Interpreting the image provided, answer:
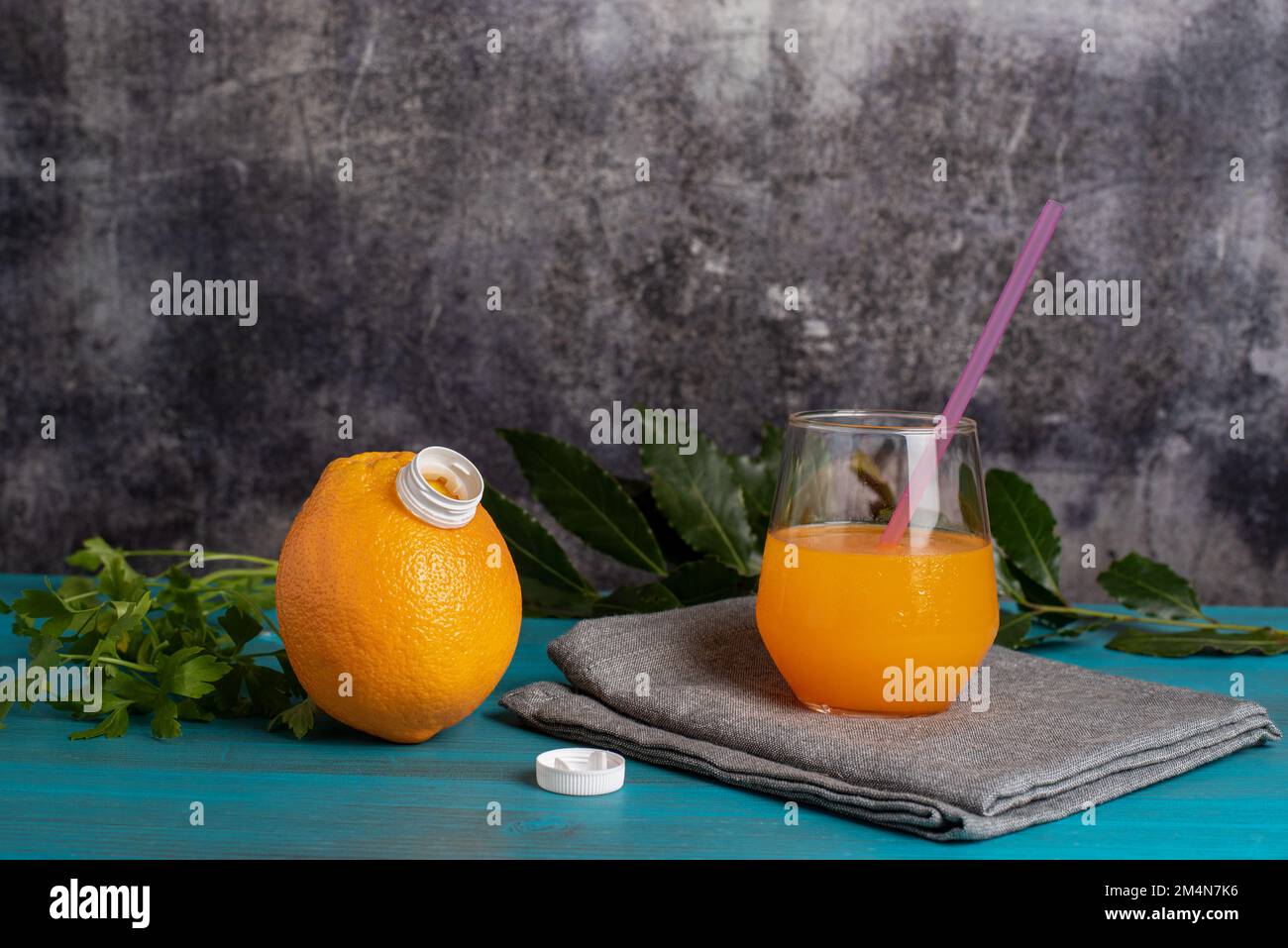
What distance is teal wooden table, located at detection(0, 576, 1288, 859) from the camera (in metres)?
0.86

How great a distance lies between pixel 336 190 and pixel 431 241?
0.63ft

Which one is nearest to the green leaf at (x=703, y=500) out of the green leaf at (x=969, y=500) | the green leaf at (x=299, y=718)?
the green leaf at (x=969, y=500)

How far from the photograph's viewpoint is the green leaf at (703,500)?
56.6 inches

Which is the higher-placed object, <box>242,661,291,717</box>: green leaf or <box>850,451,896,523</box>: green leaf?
<box>850,451,896,523</box>: green leaf

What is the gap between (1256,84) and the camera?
2377mm

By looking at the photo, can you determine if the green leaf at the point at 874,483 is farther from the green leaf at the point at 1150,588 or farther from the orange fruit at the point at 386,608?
the green leaf at the point at 1150,588

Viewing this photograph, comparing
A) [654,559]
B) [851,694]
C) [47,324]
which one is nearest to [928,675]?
[851,694]

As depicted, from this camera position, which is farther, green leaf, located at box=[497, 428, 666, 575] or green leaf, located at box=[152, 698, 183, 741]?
green leaf, located at box=[497, 428, 666, 575]

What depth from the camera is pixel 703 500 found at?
1.46m

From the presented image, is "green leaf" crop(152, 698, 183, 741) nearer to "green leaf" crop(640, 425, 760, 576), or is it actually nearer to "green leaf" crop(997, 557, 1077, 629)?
"green leaf" crop(640, 425, 760, 576)

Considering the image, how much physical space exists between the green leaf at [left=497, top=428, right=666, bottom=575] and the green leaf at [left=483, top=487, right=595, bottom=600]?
0.09 feet

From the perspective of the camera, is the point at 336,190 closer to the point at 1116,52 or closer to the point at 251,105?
the point at 251,105

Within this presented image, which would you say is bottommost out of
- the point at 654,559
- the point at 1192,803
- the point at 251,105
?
the point at 1192,803

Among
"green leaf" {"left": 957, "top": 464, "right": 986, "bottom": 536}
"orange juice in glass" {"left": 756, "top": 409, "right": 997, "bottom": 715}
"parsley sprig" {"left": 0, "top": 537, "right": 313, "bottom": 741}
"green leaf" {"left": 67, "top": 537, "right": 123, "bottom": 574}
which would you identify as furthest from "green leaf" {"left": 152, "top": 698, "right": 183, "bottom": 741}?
"green leaf" {"left": 957, "top": 464, "right": 986, "bottom": 536}
